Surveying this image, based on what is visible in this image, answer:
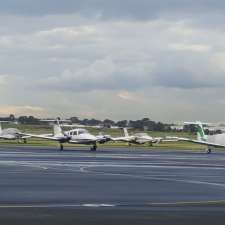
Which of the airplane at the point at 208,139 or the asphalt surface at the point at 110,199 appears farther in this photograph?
the airplane at the point at 208,139

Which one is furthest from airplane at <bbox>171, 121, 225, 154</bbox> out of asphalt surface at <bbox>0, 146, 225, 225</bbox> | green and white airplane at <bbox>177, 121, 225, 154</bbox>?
asphalt surface at <bbox>0, 146, 225, 225</bbox>

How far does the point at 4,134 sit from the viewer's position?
160 m

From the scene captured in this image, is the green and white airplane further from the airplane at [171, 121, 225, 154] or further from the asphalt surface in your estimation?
the asphalt surface

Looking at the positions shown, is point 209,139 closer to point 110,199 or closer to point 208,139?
point 208,139

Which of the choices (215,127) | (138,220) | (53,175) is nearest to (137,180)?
(53,175)

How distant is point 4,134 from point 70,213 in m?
139

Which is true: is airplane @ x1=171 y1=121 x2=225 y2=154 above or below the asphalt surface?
above

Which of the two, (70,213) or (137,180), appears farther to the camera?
(137,180)

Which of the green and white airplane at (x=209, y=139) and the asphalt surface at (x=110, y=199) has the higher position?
the green and white airplane at (x=209, y=139)

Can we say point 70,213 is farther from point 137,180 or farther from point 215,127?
point 215,127

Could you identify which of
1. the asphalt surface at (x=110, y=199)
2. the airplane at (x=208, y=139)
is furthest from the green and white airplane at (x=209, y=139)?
the asphalt surface at (x=110, y=199)

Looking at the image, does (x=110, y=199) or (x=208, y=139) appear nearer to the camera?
(x=110, y=199)

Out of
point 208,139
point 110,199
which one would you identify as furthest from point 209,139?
point 110,199

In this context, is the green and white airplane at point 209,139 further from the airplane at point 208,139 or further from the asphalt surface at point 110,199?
the asphalt surface at point 110,199
